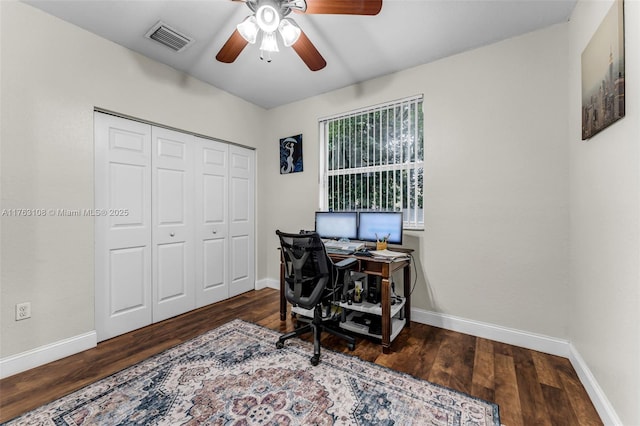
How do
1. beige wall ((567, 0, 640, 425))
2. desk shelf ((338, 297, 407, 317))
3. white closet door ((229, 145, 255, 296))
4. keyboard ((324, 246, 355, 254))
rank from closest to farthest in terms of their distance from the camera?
beige wall ((567, 0, 640, 425)) → desk shelf ((338, 297, 407, 317)) → keyboard ((324, 246, 355, 254)) → white closet door ((229, 145, 255, 296))

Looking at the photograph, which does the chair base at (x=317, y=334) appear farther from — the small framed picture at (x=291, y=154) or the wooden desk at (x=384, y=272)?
the small framed picture at (x=291, y=154)

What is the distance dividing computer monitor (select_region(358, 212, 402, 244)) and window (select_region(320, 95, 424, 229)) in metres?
0.36

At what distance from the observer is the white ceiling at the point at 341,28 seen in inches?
77.9

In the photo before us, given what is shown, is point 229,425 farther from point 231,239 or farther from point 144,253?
point 231,239

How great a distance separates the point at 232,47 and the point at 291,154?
1.86 meters

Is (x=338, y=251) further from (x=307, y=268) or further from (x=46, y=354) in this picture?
(x=46, y=354)

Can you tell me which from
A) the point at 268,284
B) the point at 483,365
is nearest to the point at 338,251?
the point at 483,365

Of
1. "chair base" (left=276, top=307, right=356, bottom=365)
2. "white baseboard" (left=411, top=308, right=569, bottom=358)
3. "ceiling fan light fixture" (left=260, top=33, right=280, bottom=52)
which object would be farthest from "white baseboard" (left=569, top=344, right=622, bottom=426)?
"ceiling fan light fixture" (left=260, top=33, right=280, bottom=52)

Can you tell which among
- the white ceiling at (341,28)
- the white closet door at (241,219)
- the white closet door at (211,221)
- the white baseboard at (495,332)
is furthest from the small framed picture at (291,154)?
the white baseboard at (495,332)

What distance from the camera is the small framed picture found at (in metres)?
3.68

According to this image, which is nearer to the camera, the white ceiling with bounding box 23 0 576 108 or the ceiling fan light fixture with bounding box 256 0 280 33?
the ceiling fan light fixture with bounding box 256 0 280 33

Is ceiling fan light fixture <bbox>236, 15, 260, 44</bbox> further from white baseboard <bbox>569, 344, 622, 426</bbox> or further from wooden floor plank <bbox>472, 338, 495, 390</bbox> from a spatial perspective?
white baseboard <bbox>569, 344, 622, 426</bbox>

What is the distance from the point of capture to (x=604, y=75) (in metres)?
1.46

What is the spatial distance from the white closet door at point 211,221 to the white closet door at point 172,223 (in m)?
0.10
